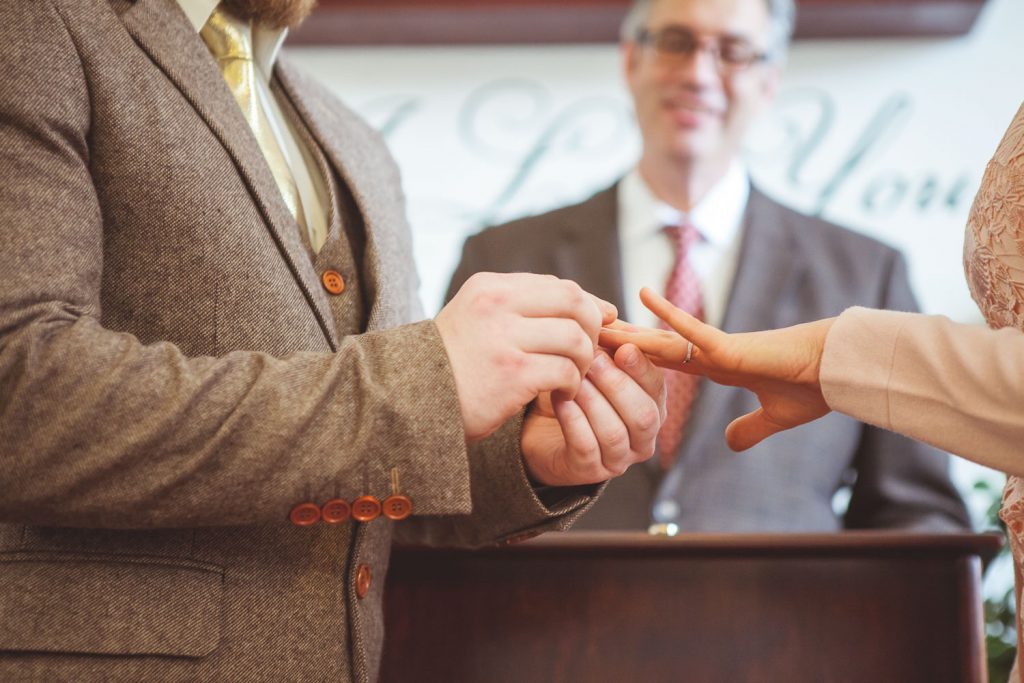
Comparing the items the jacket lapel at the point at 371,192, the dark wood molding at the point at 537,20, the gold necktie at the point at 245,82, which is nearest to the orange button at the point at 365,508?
the jacket lapel at the point at 371,192

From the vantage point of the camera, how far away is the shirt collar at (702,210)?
2600 millimetres

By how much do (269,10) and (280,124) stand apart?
0.42 ft

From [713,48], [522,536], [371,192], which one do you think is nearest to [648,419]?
[522,536]

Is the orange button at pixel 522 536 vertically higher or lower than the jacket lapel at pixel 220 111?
lower

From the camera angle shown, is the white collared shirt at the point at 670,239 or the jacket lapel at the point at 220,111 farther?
the white collared shirt at the point at 670,239

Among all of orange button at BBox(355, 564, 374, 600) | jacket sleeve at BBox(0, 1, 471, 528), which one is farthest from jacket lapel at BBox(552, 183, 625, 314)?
jacket sleeve at BBox(0, 1, 471, 528)

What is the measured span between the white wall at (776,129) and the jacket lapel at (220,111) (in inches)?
105

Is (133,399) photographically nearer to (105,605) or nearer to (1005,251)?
(105,605)

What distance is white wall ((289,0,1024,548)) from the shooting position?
12.3 ft

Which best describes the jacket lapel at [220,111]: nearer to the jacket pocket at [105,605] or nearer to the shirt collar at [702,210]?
the jacket pocket at [105,605]

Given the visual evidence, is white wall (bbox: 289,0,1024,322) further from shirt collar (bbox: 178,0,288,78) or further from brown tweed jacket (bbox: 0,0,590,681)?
brown tweed jacket (bbox: 0,0,590,681)

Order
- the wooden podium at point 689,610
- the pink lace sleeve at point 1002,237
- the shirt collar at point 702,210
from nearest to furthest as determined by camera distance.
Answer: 1. the pink lace sleeve at point 1002,237
2. the wooden podium at point 689,610
3. the shirt collar at point 702,210

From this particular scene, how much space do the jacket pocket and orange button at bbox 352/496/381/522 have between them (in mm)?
152

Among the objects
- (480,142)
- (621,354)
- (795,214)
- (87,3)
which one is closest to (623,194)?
(795,214)
